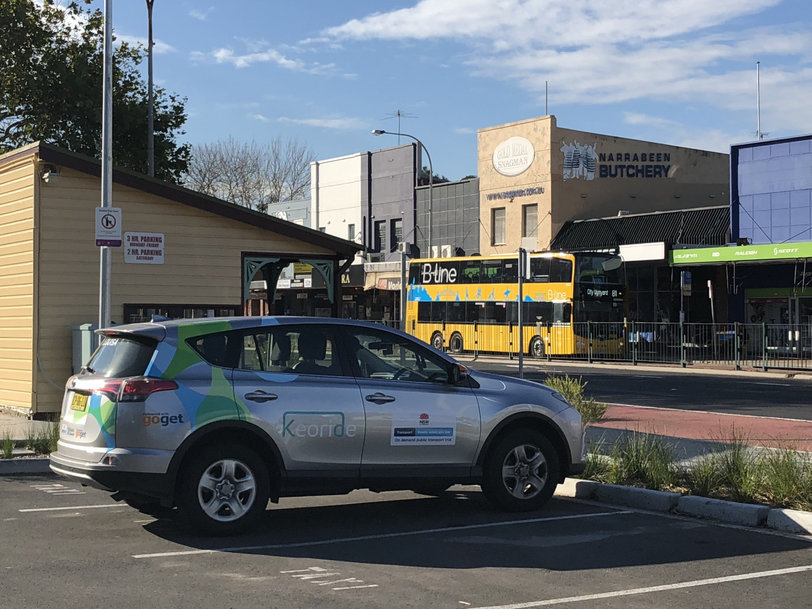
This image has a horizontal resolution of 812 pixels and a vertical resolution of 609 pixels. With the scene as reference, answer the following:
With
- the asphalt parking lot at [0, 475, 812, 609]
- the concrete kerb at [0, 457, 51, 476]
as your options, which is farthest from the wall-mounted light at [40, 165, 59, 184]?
the asphalt parking lot at [0, 475, 812, 609]

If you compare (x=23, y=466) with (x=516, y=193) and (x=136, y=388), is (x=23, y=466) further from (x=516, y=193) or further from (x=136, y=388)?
(x=516, y=193)

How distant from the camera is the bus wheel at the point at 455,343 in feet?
131

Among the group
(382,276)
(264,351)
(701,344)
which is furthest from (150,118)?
(382,276)

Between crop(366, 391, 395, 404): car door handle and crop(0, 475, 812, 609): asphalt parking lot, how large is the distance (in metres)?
1.09

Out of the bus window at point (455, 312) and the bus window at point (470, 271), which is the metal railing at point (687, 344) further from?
the bus window at point (470, 271)

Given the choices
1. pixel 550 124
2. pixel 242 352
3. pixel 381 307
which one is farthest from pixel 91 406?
pixel 381 307

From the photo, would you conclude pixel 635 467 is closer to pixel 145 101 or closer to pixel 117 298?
pixel 117 298

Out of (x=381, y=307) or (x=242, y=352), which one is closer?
(x=242, y=352)

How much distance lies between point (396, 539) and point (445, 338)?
32.6m

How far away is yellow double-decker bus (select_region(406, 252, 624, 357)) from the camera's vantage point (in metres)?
35.2

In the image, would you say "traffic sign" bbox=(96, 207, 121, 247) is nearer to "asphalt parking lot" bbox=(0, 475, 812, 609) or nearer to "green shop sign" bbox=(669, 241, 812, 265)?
"asphalt parking lot" bbox=(0, 475, 812, 609)

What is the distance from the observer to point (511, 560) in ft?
23.9

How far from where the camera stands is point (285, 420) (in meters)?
8.08

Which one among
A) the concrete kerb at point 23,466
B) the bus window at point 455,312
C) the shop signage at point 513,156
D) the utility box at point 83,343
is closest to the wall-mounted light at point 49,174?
the utility box at point 83,343
